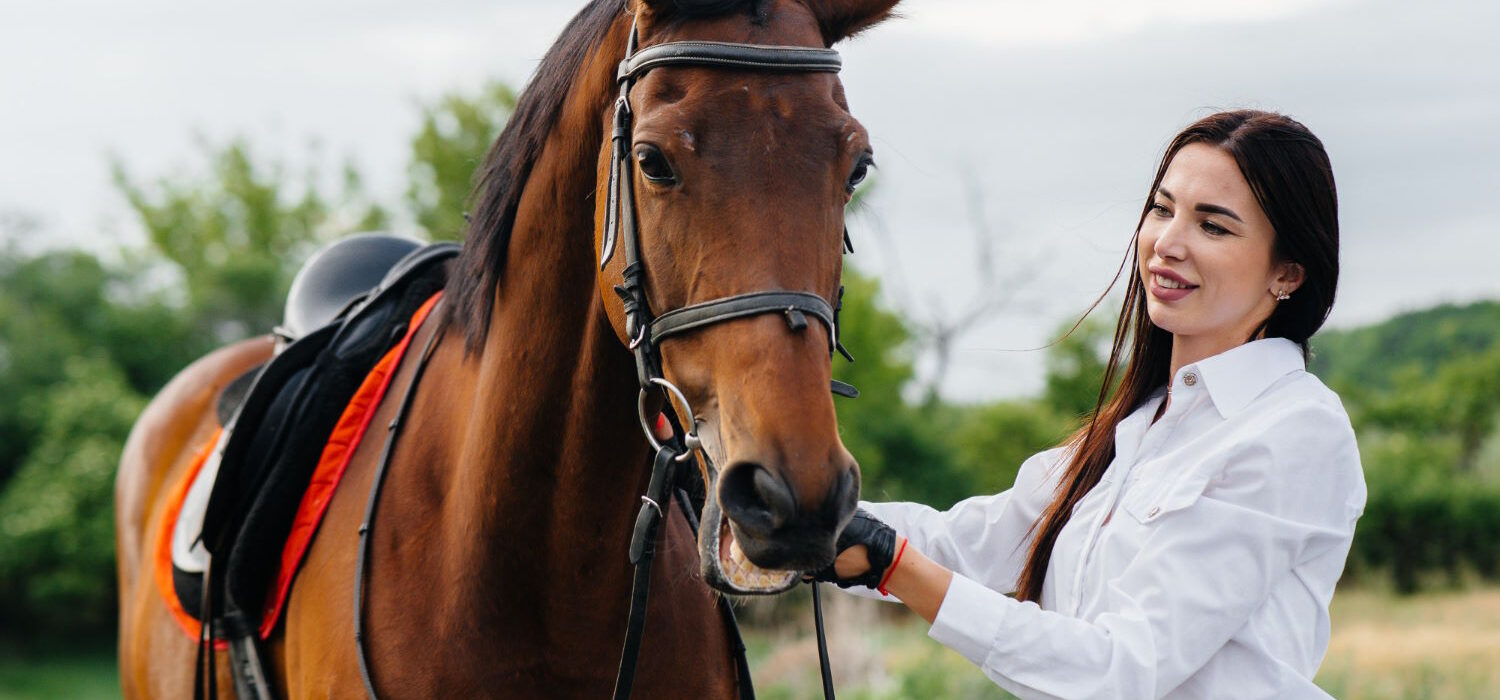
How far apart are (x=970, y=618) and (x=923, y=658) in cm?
775

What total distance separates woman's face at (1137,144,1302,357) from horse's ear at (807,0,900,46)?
626 mm

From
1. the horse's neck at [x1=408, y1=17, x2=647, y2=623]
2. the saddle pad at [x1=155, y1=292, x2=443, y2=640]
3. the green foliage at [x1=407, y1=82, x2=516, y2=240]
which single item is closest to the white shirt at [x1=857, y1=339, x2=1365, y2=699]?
the horse's neck at [x1=408, y1=17, x2=647, y2=623]

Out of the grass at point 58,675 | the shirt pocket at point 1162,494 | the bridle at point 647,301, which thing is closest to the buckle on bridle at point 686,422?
the bridle at point 647,301

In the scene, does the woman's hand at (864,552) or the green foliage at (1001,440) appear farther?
the green foliage at (1001,440)

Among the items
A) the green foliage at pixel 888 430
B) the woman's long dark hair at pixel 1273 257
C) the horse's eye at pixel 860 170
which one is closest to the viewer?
the horse's eye at pixel 860 170

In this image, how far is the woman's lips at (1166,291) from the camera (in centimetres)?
203

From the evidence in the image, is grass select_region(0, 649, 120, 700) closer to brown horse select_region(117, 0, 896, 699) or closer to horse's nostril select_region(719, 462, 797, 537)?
brown horse select_region(117, 0, 896, 699)

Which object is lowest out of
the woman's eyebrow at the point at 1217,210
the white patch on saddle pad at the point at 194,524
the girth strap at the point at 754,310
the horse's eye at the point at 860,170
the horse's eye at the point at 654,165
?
the white patch on saddle pad at the point at 194,524

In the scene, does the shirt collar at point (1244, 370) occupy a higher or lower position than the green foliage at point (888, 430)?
higher

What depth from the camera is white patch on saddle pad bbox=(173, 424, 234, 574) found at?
3.10 metres

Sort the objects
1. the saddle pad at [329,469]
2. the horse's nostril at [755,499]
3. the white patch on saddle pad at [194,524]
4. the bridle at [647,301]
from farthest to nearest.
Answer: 1. the white patch on saddle pad at [194,524]
2. the saddle pad at [329,469]
3. the bridle at [647,301]
4. the horse's nostril at [755,499]

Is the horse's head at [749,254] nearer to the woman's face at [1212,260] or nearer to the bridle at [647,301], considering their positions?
the bridle at [647,301]

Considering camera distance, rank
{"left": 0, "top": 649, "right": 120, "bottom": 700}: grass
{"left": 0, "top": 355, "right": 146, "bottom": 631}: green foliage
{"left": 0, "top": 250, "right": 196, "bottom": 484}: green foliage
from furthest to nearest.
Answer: {"left": 0, "top": 250, "right": 196, "bottom": 484}: green foliage → {"left": 0, "top": 355, "right": 146, "bottom": 631}: green foliage → {"left": 0, "top": 649, "right": 120, "bottom": 700}: grass

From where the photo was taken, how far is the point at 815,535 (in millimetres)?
1493
